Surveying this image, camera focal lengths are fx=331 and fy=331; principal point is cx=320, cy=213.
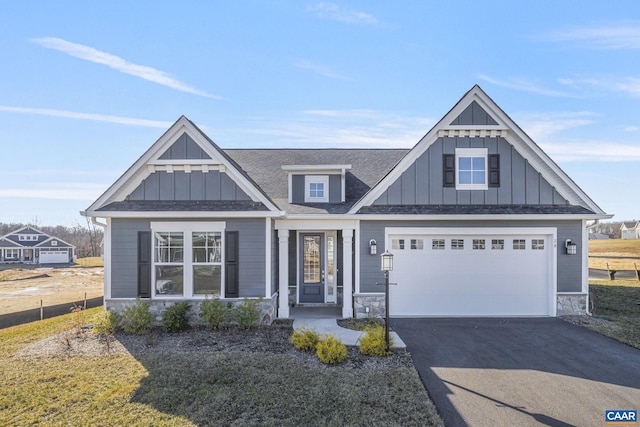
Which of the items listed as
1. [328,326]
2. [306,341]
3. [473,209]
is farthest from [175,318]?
[473,209]

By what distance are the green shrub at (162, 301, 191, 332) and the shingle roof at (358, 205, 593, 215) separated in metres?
5.52

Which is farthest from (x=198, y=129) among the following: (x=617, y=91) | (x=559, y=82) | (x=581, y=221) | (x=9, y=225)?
(x=9, y=225)

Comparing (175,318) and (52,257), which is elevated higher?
(175,318)

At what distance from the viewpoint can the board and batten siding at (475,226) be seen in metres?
9.78

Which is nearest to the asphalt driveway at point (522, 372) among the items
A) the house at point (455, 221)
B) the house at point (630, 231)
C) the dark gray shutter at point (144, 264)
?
the house at point (455, 221)

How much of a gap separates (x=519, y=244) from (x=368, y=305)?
4.89 meters

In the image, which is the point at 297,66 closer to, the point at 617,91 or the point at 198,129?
the point at 198,129

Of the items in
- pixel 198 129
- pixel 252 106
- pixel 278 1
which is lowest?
pixel 198 129

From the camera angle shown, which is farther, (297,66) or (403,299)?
(297,66)

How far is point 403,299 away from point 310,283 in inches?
124

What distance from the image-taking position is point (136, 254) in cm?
903

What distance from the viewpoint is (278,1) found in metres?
9.67

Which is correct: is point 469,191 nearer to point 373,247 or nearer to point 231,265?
point 373,247

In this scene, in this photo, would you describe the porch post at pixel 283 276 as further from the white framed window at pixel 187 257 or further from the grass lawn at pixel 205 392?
the grass lawn at pixel 205 392
